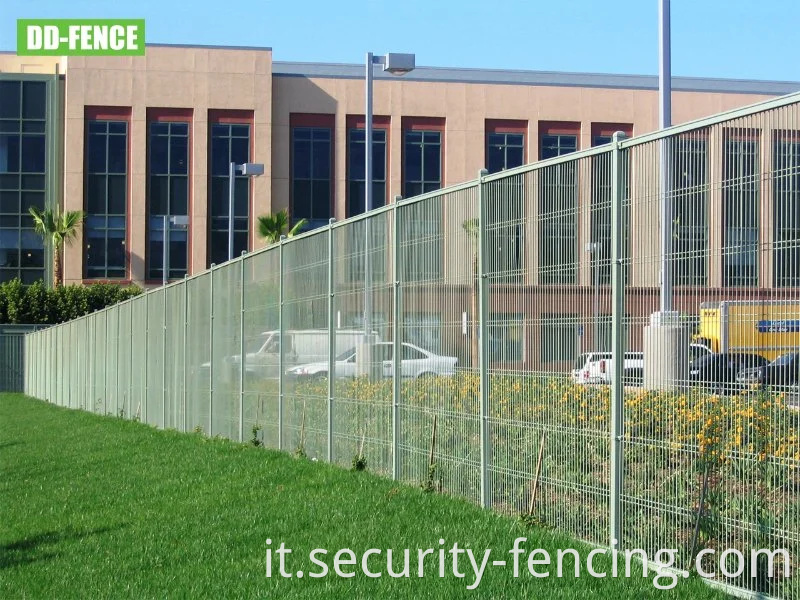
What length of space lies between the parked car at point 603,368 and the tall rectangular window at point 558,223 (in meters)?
0.57

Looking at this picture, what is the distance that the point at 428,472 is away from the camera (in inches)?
413

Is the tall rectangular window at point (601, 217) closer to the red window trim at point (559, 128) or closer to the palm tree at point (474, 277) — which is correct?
the palm tree at point (474, 277)

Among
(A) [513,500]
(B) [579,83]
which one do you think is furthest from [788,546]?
(B) [579,83]

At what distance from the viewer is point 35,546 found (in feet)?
31.9

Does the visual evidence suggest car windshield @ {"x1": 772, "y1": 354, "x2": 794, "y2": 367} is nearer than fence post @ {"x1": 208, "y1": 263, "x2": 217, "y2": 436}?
Yes

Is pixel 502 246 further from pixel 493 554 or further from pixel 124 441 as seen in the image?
pixel 124 441

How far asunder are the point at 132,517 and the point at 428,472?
8.48 feet

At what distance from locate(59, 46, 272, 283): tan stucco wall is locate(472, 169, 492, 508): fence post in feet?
146

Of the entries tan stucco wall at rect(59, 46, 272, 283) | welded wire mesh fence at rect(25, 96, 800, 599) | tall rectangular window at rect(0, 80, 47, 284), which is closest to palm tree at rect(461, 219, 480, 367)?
welded wire mesh fence at rect(25, 96, 800, 599)

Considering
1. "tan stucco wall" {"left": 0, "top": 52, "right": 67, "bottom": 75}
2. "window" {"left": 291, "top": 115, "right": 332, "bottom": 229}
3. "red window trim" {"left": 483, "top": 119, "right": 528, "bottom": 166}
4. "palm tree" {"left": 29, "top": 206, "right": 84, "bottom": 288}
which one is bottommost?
"palm tree" {"left": 29, "top": 206, "right": 84, "bottom": 288}

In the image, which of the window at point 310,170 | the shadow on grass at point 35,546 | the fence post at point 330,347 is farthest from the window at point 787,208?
the window at point 310,170

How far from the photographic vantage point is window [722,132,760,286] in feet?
21.2

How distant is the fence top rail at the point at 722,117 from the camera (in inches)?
244

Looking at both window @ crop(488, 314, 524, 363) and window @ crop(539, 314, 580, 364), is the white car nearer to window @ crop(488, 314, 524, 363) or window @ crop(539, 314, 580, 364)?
window @ crop(488, 314, 524, 363)
